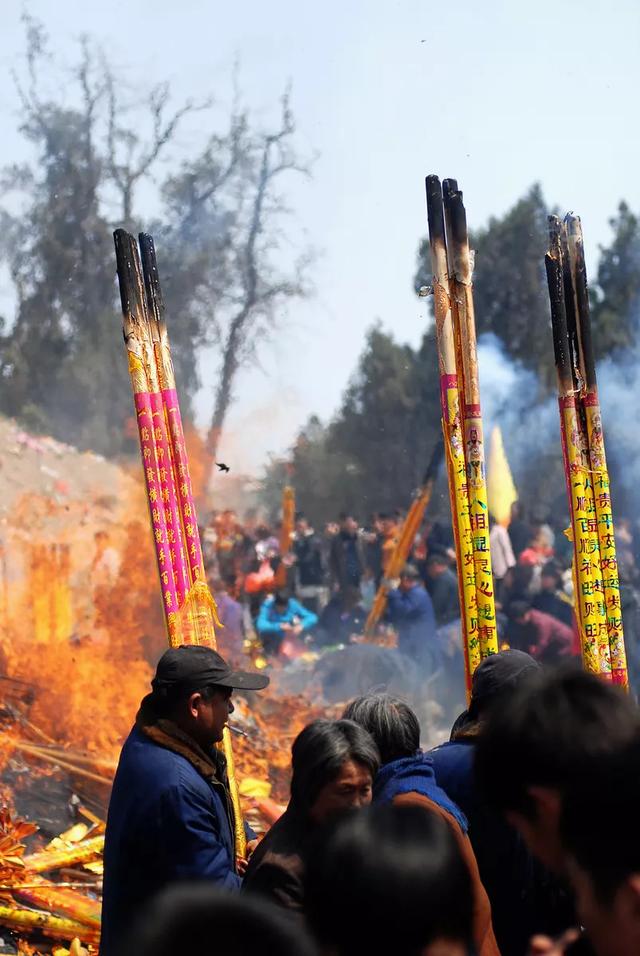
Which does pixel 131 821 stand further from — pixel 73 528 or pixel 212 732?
pixel 73 528

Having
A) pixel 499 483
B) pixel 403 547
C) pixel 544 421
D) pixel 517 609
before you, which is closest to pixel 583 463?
pixel 517 609

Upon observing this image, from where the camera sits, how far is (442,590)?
15.6m

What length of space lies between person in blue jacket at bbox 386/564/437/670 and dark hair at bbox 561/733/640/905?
13.7 metres

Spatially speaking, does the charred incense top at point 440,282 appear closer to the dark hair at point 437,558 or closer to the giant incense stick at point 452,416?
the giant incense stick at point 452,416

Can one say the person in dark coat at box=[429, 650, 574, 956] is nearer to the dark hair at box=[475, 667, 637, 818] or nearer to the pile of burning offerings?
the dark hair at box=[475, 667, 637, 818]

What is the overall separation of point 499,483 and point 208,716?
45.6 feet

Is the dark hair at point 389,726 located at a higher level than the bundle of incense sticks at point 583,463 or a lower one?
lower

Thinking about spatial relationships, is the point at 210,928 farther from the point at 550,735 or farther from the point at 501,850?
the point at 501,850

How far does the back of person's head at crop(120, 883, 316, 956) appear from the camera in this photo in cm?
151

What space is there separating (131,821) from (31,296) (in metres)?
14.5

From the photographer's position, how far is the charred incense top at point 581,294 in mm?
5824

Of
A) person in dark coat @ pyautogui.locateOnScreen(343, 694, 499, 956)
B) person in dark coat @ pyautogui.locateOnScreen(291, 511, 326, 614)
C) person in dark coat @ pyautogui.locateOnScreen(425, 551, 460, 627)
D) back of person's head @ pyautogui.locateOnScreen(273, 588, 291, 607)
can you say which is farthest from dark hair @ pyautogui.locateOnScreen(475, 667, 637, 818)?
person in dark coat @ pyautogui.locateOnScreen(291, 511, 326, 614)

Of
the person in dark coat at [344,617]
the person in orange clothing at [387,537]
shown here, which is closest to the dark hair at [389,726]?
the person in orange clothing at [387,537]

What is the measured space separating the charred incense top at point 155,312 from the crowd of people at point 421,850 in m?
2.62
